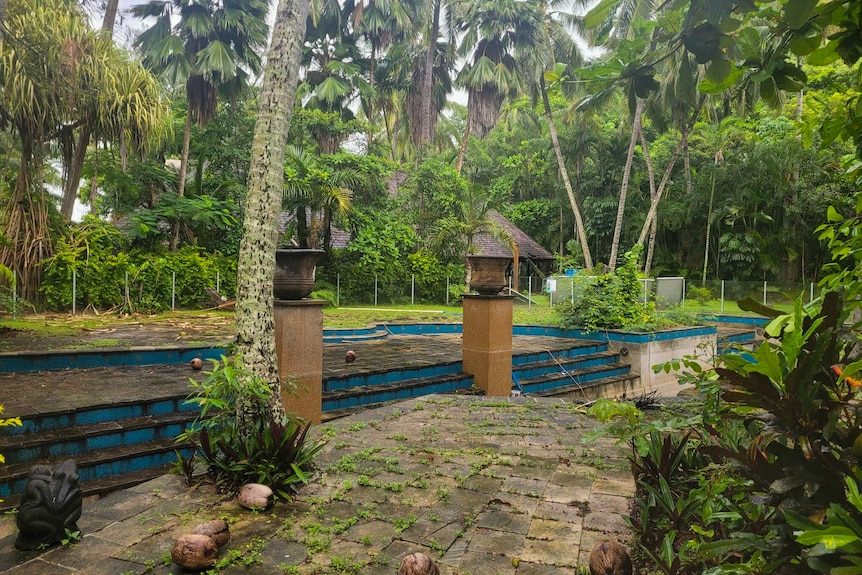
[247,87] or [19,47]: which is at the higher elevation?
[247,87]

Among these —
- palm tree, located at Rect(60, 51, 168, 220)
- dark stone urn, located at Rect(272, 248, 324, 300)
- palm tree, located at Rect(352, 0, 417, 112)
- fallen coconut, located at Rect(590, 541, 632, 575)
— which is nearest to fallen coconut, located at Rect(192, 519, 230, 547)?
fallen coconut, located at Rect(590, 541, 632, 575)

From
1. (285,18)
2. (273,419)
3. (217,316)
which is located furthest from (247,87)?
(273,419)

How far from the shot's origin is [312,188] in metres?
13.2

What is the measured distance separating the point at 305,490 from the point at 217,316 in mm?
8584

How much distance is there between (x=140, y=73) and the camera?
32.9 feet

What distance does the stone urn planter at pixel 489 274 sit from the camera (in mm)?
5656

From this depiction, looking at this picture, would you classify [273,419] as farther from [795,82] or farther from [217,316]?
[217,316]

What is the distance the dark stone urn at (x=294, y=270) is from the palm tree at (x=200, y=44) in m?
10.7

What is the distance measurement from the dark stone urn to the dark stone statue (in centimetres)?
161

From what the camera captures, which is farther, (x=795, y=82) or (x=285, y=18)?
(x=285, y=18)

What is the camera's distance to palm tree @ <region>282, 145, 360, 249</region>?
12.9 m

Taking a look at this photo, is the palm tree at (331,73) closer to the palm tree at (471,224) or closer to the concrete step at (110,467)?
the palm tree at (471,224)

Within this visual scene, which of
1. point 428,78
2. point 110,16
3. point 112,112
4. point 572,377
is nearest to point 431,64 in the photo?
point 428,78

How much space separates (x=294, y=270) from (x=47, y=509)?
6.17ft
